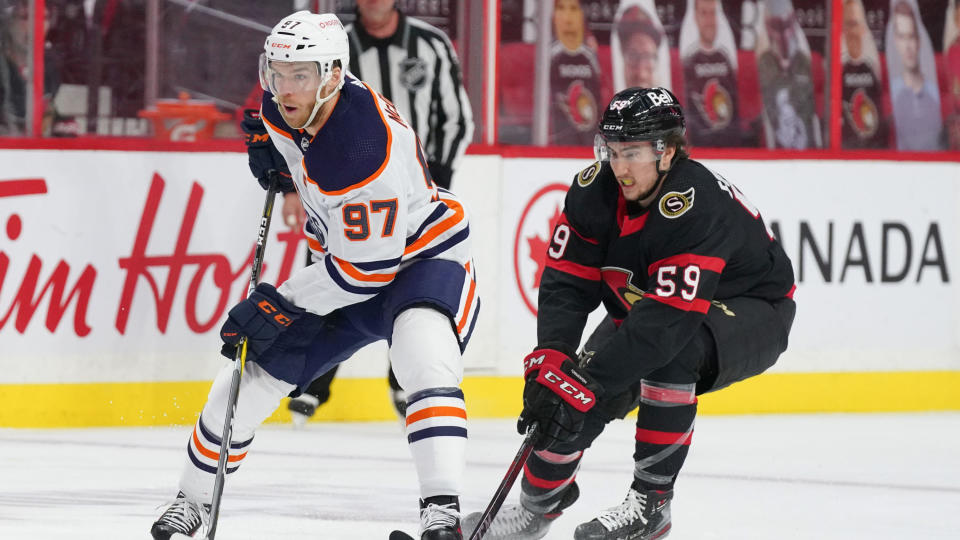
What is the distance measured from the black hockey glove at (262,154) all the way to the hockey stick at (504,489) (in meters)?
0.80

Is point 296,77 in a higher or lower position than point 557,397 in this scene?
higher

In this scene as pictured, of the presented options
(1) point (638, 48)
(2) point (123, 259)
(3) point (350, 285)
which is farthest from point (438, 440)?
(1) point (638, 48)

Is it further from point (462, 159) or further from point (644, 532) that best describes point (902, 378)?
point (644, 532)

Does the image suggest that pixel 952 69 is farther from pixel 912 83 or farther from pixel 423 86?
pixel 423 86

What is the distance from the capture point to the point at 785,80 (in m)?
6.30

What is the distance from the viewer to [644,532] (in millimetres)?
3309

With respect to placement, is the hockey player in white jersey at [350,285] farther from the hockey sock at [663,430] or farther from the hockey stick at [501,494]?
the hockey sock at [663,430]

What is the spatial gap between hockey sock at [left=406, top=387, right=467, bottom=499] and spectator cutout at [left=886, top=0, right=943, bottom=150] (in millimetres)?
3771

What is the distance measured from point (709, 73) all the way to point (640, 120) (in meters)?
3.10

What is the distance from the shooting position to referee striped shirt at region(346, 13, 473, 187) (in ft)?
17.2

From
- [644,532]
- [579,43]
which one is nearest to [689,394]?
[644,532]

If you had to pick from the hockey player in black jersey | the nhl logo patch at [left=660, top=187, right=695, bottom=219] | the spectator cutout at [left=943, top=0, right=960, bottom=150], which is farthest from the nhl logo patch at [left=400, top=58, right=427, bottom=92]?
the spectator cutout at [left=943, top=0, right=960, bottom=150]

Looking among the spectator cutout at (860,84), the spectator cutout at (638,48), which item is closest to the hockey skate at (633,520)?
the spectator cutout at (638,48)

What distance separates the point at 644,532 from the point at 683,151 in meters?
0.75
